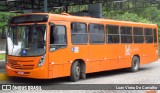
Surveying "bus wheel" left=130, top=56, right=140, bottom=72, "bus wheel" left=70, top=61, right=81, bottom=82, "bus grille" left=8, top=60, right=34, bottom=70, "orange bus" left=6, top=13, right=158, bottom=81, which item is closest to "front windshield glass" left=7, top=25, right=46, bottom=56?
"orange bus" left=6, top=13, right=158, bottom=81

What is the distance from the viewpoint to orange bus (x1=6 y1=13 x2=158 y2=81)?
13.7m

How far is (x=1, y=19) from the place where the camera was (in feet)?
185

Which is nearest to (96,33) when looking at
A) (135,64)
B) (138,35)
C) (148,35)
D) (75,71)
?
(75,71)

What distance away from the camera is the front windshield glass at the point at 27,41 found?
13742 mm

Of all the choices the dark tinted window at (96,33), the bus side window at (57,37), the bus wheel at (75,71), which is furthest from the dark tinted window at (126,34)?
the bus side window at (57,37)

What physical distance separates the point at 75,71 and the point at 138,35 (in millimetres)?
6744

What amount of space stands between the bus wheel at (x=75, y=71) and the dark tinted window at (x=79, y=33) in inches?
35.7

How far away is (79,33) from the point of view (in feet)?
51.0

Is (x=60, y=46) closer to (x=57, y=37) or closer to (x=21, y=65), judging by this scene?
(x=57, y=37)

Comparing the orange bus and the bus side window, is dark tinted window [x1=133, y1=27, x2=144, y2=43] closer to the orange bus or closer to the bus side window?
the orange bus

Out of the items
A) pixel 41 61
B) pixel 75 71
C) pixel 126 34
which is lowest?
pixel 75 71

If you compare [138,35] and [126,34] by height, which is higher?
[126,34]

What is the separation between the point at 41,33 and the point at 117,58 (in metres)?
5.71

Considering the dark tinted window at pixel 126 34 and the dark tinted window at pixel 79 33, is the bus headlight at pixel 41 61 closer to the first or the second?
the dark tinted window at pixel 79 33
